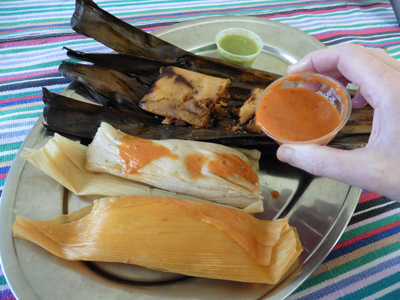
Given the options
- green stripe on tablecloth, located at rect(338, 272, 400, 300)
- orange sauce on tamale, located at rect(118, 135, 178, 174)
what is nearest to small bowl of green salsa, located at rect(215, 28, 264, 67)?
orange sauce on tamale, located at rect(118, 135, 178, 174)

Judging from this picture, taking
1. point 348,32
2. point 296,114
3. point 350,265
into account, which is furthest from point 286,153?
point 348,32

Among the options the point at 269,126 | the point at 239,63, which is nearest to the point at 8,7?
the point at 239,63

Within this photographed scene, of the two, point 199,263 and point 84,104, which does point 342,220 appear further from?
point 84,104

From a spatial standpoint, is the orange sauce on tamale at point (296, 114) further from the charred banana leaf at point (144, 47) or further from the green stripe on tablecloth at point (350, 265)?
the green stripe on tablecloth at point (350, 265)

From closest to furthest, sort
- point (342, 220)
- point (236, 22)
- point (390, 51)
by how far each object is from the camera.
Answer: point (342, 220), point (236, 22), point (390, 51)

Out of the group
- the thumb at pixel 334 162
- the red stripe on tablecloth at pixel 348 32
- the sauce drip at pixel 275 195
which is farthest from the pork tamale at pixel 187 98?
the red stripe on tablecloth at pixel 348 32

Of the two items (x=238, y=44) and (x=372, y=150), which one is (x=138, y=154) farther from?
(x=238, y=44)

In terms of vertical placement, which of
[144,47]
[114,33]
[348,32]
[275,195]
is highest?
[114,33]
